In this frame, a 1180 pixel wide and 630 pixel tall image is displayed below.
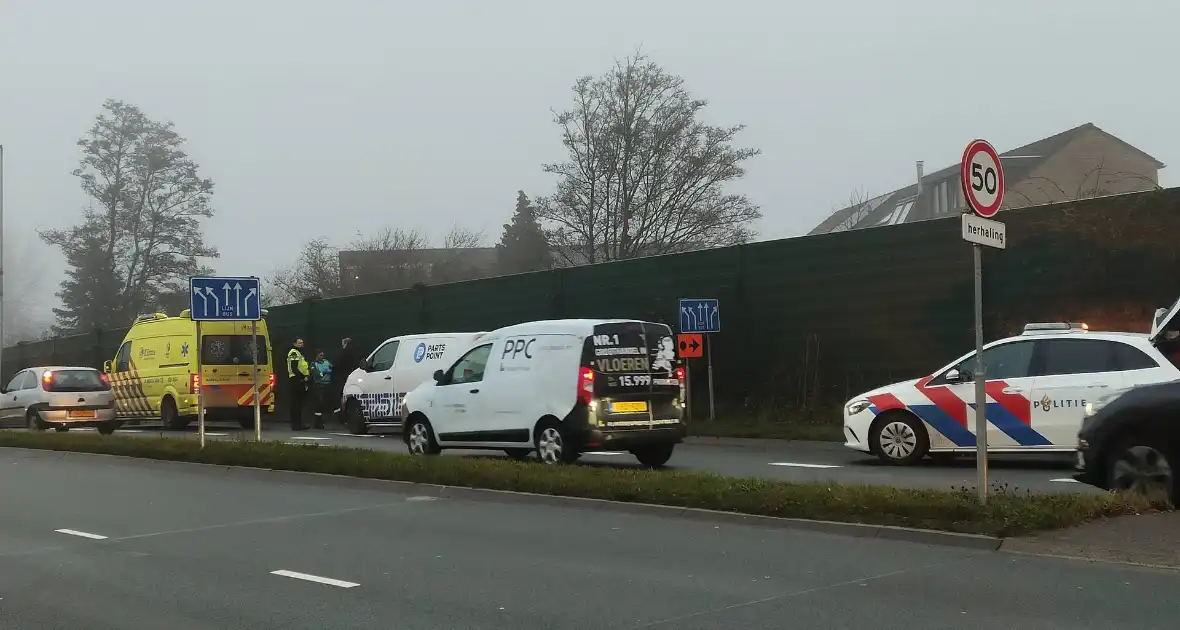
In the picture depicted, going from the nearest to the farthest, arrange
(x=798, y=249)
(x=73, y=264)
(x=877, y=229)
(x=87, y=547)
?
1. (x=87, y=547)
2. (x=877, y=229)
3. (x=798, y=249)
4. (x=73, y=264)

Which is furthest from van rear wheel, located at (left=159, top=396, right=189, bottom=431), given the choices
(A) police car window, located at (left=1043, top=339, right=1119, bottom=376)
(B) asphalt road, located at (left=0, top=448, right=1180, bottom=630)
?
(A) police car window, located at (left=1043, top=339, right=1119, bottom=376)

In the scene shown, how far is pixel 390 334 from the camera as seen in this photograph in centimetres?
3012

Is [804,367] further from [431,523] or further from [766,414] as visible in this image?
[431,523]

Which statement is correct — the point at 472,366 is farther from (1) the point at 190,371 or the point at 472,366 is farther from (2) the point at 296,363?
(1) the point at 190,371

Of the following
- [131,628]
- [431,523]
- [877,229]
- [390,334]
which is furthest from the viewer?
[390,334]

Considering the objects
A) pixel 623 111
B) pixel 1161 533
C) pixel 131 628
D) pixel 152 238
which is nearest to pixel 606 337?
pixel 1161 533

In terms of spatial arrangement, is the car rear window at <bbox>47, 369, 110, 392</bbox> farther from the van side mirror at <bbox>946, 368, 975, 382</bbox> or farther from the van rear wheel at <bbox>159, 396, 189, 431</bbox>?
the van side mirror at <bbox>946, 368, 975, 382</bbox>

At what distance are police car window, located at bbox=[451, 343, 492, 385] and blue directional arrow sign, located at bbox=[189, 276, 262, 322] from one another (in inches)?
125

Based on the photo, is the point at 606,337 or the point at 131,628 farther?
the point at 606,337

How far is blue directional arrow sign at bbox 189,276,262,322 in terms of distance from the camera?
16391 mm

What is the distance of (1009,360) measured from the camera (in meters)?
13.7

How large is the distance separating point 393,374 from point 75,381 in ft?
24.4

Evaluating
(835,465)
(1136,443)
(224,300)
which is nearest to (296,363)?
(224,300)

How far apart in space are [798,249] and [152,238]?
4426cm
